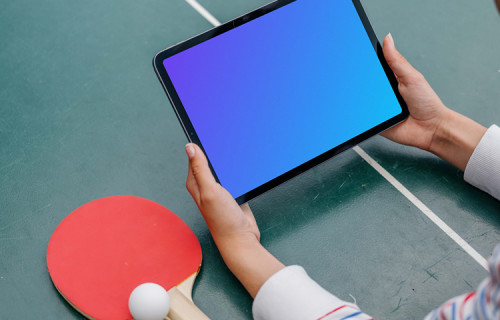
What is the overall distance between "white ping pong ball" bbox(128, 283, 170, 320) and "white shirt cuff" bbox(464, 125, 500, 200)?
0.66m

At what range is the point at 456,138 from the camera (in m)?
1.13

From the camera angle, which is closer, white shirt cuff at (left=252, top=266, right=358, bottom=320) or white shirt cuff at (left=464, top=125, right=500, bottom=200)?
white shirt cuff at (left=252, top=266, right=358, bottom=320)

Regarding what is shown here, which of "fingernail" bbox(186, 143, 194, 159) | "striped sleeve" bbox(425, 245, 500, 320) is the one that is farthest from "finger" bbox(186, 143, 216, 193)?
"striped sleeve" bbox(425, 245, 500, 320)

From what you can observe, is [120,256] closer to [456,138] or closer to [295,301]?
[295,301]

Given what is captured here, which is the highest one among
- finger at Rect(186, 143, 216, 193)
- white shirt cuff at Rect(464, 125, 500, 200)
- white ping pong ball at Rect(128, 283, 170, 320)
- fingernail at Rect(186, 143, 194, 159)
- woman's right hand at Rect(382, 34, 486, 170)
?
fingernail at Rect(186, 143, 194, 159)

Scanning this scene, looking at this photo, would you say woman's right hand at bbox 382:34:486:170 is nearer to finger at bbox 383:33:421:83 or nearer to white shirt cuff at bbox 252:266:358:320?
finger at bbox 383:33:421:83

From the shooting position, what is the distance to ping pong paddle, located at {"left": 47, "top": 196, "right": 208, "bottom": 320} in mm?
929

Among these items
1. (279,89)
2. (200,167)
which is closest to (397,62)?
(279,89)

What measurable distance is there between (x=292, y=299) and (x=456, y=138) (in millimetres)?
515

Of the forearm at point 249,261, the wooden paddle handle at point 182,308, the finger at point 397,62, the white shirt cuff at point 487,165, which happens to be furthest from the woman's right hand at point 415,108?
the wooden paddle handle at point 182,308

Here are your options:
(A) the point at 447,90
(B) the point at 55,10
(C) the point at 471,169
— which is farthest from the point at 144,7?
(C) the point at 471,169

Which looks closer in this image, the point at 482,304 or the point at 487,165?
the point at 482,304

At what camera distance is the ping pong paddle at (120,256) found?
93 centimetres

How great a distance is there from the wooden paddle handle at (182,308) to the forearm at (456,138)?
0.61m
